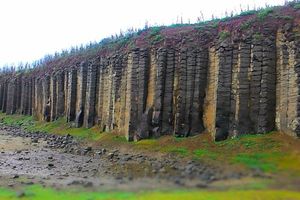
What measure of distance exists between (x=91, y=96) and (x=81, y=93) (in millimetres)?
2970

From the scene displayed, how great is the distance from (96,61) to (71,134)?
737cm

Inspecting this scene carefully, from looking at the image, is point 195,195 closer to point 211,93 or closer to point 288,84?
point 288,84

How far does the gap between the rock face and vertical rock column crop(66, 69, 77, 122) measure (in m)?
2.81

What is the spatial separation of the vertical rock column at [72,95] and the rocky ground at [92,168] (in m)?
5.22

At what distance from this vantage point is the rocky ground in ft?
21.7

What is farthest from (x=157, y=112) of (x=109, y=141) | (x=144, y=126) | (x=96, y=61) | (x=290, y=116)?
(x=96, y=61)

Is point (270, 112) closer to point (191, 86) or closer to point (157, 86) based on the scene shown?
point (191, 86)

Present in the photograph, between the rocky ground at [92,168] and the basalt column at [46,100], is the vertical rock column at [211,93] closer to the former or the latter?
the rocky ground at [92,168]

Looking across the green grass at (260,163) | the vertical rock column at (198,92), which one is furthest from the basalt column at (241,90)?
the green grass at (260,163)

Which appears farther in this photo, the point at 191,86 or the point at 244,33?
the point at 191,86

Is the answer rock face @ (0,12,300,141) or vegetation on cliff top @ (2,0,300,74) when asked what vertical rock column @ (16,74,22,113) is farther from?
rock face @ (0,12,300,141)

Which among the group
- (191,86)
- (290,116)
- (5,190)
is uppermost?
(191,86)

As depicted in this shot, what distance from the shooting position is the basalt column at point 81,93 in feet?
134

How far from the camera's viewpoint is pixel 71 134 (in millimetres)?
37500
